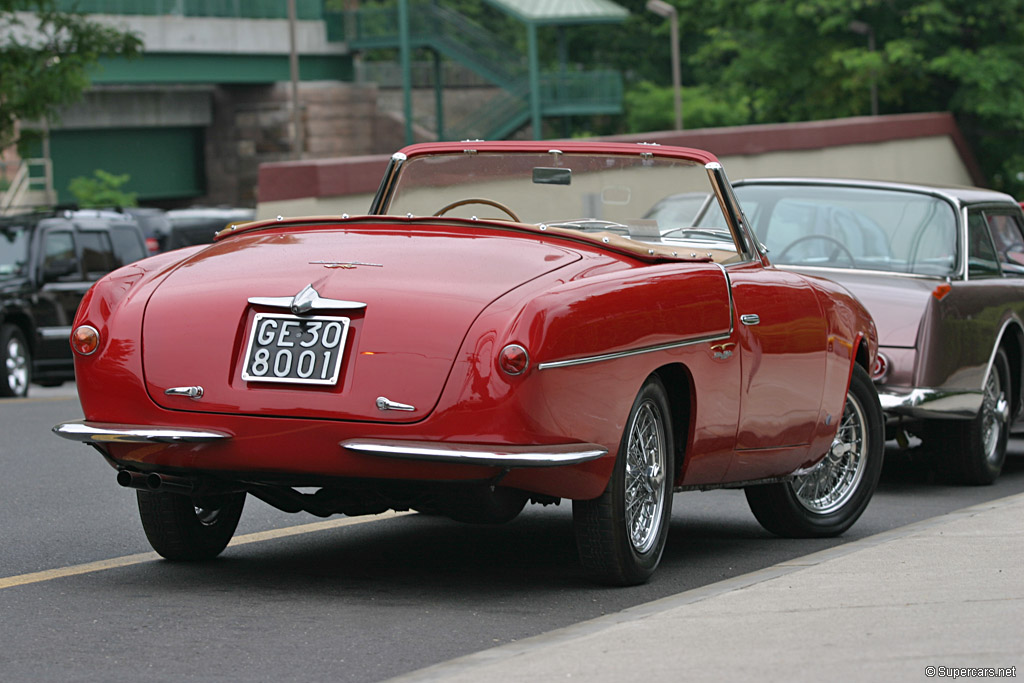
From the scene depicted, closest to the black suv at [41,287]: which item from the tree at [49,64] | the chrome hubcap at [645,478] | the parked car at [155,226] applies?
the tree at [49,64]

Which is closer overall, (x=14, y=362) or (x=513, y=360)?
Result: (x=513, y=360)

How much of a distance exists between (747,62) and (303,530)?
44.2 meters

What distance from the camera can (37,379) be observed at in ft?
61.4

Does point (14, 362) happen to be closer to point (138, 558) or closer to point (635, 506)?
point (138, 558)

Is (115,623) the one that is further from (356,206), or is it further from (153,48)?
(153,48)

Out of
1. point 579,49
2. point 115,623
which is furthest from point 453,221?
point 579,49

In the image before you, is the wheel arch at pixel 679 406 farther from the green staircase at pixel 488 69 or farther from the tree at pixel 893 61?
the green staircase at pixel 488 69

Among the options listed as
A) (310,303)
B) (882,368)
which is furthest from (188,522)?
(882,368)

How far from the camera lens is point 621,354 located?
5609 millimetres

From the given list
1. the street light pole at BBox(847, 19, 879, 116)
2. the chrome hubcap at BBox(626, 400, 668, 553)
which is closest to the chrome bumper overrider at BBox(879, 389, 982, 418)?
the chrome hubcap at BBox(626, 400, 668, 553)

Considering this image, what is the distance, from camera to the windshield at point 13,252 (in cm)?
1812

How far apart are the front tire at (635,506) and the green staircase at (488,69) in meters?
47.8

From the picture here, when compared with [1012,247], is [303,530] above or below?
below

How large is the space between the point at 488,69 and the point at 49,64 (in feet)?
103
